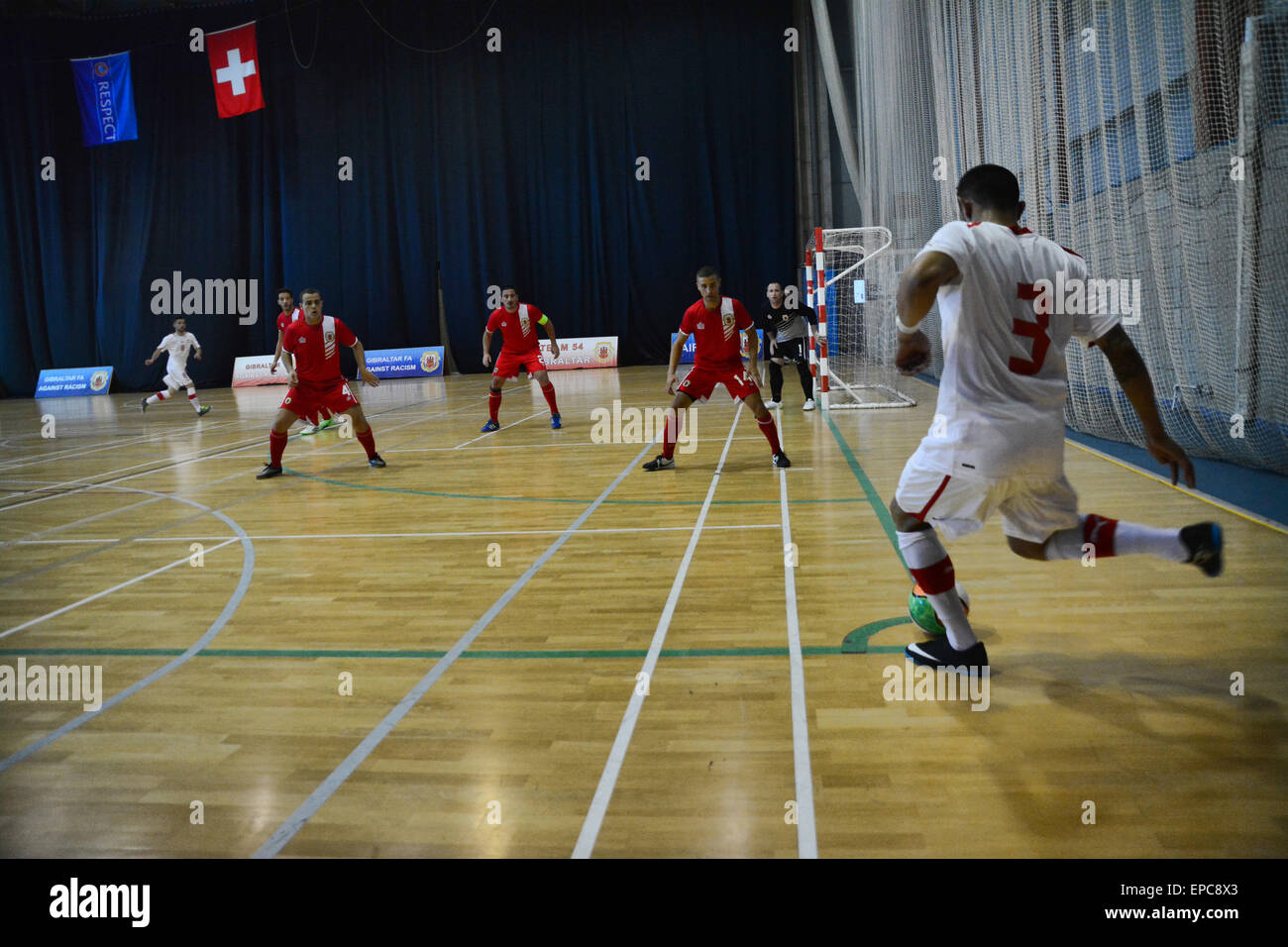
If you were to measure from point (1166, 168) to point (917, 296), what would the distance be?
5494 mm

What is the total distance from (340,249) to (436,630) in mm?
23174

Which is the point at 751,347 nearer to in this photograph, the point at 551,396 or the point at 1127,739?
the point at 551,396

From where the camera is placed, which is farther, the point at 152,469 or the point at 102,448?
the point at 102,448

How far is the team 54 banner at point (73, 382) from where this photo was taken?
26562 mm

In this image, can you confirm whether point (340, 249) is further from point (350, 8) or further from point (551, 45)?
point (551, 45)

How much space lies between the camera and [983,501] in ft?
10.8

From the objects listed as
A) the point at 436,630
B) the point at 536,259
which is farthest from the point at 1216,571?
the point at 536,259

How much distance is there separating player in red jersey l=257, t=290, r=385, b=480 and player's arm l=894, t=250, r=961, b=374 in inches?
285

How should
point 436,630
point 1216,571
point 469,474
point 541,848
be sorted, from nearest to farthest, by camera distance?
point 541,848 → point 1216,571 → point 436,630 → point 469,474

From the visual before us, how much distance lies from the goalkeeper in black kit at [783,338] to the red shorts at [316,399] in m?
5.88
